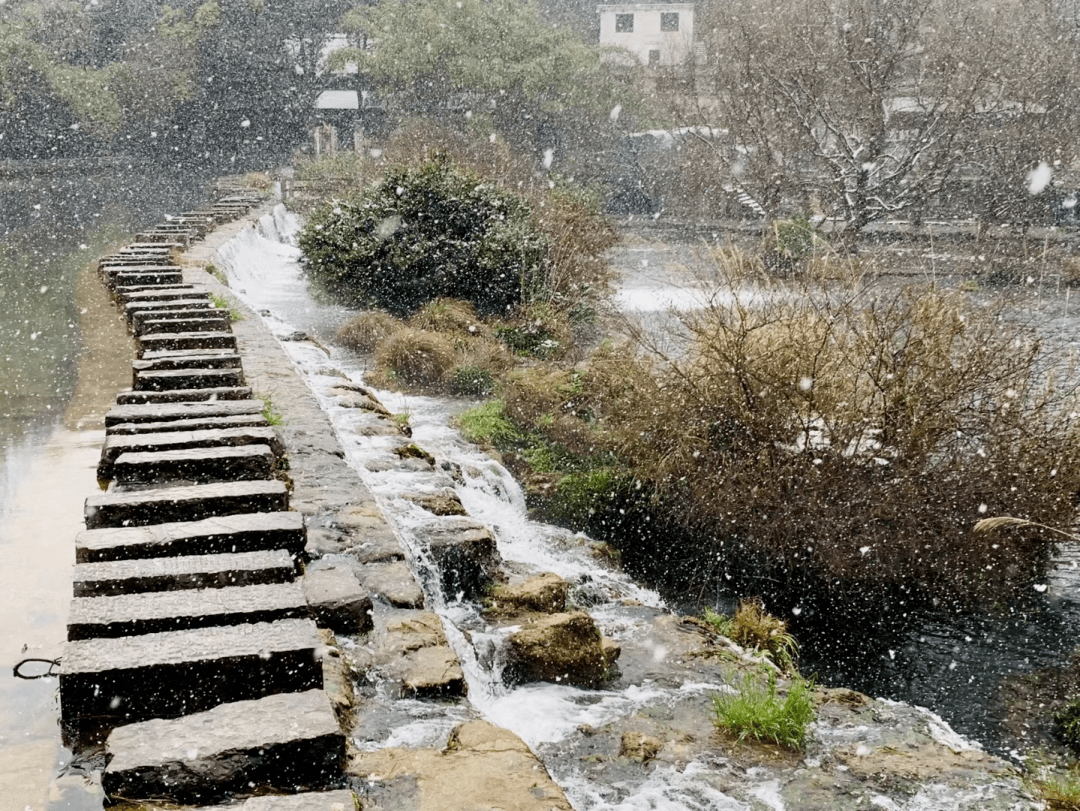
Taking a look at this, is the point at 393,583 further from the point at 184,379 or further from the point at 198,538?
the point at 184,379

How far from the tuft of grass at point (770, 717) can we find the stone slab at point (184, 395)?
9.32ft

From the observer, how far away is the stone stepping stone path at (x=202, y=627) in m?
2.40

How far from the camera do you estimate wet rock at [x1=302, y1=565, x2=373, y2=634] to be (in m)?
3.65

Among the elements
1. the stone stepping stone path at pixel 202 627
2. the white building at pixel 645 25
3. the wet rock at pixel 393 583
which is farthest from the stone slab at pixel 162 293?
the white building at pixel 645 25

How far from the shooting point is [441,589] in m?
4.98

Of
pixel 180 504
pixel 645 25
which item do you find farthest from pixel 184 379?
pixel 645 25

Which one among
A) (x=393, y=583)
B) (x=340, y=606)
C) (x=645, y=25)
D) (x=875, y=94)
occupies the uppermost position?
(x=645, y=25)

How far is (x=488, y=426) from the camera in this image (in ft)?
30.4

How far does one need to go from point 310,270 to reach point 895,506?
10.8 metres

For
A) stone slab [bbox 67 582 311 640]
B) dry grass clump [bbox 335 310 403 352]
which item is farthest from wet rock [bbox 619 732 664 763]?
dry grass clump [bbox 335 310 403 352]

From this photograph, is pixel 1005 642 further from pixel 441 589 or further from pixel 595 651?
pixel 441 589

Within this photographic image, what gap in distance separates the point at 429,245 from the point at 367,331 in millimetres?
2026

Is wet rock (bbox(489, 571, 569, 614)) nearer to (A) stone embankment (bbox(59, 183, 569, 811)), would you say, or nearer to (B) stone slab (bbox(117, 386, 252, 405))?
(A) stone embankment (bbox(59, 183, 569, 811))

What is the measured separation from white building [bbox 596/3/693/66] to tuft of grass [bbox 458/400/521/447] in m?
37.0
